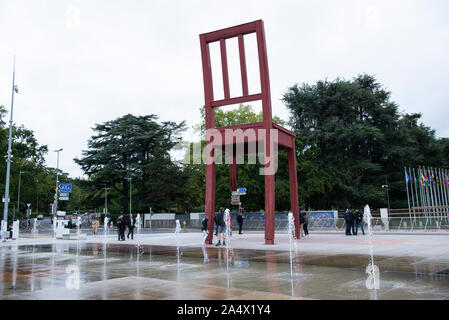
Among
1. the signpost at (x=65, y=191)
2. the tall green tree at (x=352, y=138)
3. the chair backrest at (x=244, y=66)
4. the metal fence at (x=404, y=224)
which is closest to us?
the chair backrest at (x=244, y=66)

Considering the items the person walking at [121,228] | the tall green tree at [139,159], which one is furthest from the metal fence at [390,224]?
the tall green tree at [139,159]

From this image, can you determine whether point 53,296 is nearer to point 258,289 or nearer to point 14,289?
point 14,289

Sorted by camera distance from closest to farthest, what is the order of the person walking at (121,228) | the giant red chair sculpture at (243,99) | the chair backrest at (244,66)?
the giant red chair sculpture at (243,99), the chair backrest at (244,66), the person walking at (121,228)

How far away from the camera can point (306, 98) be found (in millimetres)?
49406

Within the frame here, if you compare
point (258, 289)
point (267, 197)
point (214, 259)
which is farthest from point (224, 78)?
point (258, 289)

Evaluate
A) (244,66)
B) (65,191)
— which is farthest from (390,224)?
(65,191)

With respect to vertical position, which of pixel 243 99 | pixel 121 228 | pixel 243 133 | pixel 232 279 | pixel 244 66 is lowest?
pixel 232 279

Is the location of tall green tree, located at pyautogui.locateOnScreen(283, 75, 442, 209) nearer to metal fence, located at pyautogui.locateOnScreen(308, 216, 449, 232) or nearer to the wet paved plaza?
metal fence, located at pyautogui.locateOnScreen(308, 216, 449, 232)

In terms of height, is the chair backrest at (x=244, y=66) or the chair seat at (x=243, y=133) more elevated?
the chair backrest at (x=244, y=66)

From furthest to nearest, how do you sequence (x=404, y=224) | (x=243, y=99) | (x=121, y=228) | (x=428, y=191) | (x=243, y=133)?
(x=428, y=191) → (x=404, y=224) → (x=121, y=228) → (x=243, y=99) → (x=243, y=133)

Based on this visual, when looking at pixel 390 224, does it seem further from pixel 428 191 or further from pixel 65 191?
pixel 65 191

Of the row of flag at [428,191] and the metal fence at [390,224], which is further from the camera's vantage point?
the row of flag at [428,191]

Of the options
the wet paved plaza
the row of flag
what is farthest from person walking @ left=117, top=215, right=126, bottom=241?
the row of flag

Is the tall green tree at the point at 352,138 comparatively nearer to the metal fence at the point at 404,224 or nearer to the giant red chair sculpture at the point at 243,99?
the metal fence at the point at 404,224
